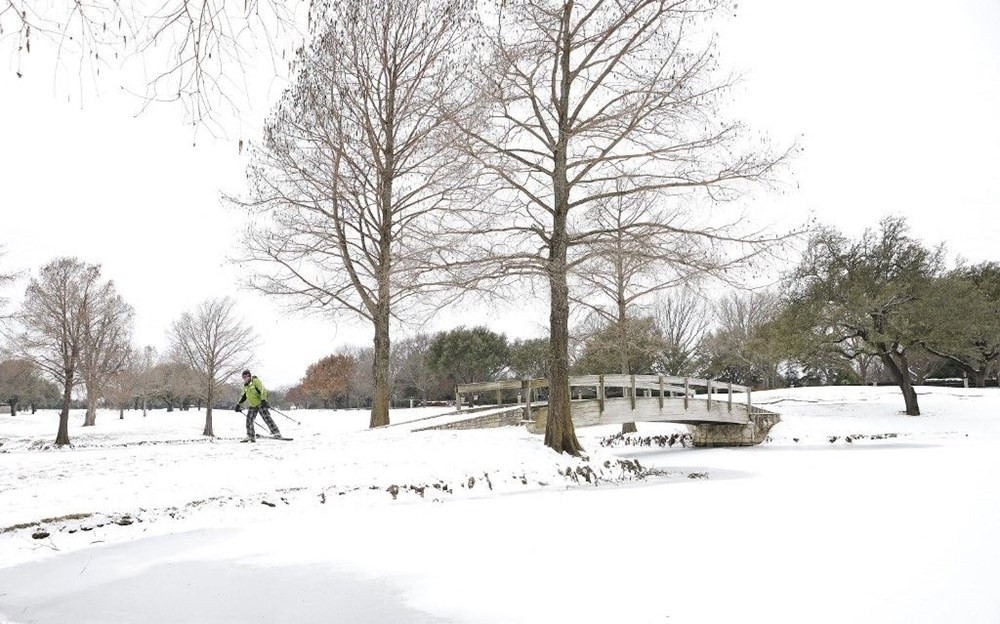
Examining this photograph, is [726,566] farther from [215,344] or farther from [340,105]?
[215,344]

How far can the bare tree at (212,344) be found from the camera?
31.0 metres

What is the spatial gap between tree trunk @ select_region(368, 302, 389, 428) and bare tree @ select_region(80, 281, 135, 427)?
527 inches

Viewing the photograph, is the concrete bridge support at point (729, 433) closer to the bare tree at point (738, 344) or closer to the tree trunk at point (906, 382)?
the tree trunk at point (906, 382)

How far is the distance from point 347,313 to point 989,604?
15575 millimetres

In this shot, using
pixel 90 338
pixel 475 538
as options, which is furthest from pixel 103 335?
pixel 475 538

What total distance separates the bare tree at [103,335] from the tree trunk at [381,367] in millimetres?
13383

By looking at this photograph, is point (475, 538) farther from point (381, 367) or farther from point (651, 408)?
point (651, 408)

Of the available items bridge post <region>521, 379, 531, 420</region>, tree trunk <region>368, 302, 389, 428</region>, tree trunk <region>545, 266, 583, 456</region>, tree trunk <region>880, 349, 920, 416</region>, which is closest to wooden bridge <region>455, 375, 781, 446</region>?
bridge post <region>521, 379, 531, 420</region>

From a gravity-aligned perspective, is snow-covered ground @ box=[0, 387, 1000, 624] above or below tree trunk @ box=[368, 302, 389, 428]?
below

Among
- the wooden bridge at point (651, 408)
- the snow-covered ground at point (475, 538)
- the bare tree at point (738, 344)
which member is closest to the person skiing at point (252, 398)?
the snow-covered ground at point (475, 538)

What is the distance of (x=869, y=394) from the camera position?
34.0 m

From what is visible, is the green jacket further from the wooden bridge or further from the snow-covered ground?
the wooden bridge

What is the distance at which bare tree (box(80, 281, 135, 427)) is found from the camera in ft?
79.3

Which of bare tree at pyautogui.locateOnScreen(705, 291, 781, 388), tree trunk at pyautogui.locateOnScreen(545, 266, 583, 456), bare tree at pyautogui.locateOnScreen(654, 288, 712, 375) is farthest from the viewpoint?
bare tree at pyautogui.locateOnScreen(705, 291, 781, 388)
